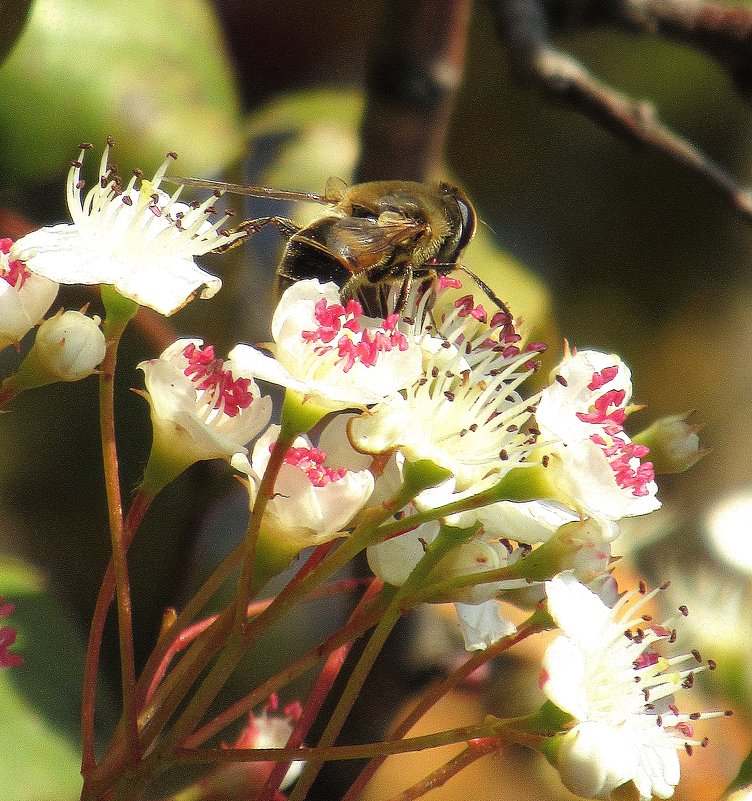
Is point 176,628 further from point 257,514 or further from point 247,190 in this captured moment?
point 247,190

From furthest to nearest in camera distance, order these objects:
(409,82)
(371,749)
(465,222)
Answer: (409,82)
(465,222)
(371,749)

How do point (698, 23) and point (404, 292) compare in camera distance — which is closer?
point (404, 292)

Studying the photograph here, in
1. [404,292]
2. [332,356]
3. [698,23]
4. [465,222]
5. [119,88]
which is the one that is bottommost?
[332,356]

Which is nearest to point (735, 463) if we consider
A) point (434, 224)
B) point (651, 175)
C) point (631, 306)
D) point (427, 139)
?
point (631, 306)

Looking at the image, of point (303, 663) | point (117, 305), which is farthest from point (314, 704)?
point (117, 305)

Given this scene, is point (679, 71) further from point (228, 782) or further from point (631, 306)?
point (228, 782)

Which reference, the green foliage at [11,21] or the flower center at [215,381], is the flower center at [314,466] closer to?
the flower center at [215,381]

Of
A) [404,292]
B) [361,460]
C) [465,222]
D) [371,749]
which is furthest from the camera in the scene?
[465,222]
